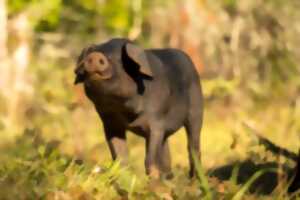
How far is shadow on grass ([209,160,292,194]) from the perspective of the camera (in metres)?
7.42

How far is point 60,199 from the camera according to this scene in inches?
237

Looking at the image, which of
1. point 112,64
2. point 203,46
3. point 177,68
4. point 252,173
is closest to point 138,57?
point 112,64

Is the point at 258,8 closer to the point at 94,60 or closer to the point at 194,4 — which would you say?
the point at 194,4

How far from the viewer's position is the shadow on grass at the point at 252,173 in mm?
7422

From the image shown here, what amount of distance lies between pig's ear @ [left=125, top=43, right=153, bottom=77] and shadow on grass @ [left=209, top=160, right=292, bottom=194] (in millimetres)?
1038

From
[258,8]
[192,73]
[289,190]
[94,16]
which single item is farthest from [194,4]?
[289,190]

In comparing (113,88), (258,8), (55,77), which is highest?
(113,88)

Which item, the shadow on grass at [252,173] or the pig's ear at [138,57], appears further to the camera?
the shadow on grass at [252,173]

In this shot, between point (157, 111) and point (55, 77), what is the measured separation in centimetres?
1238

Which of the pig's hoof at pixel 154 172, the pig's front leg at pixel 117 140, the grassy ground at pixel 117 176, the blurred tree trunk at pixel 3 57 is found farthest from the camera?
the blurred tree trunk at pixel 3 57

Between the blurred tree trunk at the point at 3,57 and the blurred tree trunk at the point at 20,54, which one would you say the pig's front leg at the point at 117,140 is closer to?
the blurred tree trunk at the point at 3,57

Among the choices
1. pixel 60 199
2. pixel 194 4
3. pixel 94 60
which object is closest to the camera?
pixel 60 199

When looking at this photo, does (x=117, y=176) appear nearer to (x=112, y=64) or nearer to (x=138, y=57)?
(x=112, y=64)

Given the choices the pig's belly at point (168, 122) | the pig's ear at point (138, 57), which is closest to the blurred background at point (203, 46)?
the pig's belly at point (168, 122)
